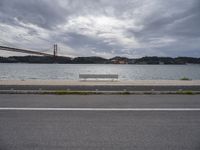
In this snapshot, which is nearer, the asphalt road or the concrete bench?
the asphalt road

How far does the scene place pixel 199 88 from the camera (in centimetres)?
1019

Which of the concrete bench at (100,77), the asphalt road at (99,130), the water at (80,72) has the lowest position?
the water at (80,72)

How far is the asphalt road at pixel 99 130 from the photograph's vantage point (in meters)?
3.54

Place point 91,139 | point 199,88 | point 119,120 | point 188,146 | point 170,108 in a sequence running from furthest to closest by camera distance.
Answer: point 199,88 → point 170,108 → point 119,120 → point 91,139 → point 188,146

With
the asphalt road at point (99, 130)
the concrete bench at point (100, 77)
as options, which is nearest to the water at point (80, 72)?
the concrete bench at point (100, 77)

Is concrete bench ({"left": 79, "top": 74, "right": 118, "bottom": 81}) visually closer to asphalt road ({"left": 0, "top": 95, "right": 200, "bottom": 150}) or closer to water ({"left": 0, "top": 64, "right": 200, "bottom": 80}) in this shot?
asphalt road ({"left": 0, "top": 95, "right": 200, "bottom": 150})

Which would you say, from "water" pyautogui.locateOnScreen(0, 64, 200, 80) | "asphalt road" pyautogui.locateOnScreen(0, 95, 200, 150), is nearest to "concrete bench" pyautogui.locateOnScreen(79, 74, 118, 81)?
"asphalt road" pyautogui.locateOnScreen(0, 95, 200, 150)

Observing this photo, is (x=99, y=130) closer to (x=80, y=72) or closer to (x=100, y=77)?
(x=100, y=77)

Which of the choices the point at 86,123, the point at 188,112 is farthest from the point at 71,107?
the point at 188,112

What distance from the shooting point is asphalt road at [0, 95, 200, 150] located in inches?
139

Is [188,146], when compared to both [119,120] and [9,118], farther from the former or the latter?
[9,118]

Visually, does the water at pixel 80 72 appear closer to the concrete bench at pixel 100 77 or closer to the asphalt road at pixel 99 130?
the concrete bench at pixel 100 77

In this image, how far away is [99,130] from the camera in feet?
14.0

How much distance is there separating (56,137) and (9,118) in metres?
2.08
